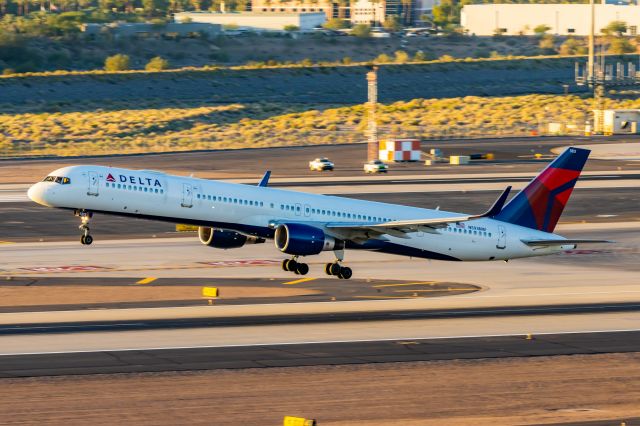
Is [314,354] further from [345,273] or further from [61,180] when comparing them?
[61,180]

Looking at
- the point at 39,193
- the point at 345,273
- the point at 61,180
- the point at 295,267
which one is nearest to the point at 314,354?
the point at 295,267

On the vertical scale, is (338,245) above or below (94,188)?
below

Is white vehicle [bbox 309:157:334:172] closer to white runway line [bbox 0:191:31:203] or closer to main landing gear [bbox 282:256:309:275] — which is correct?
white runway line [bbox 0:191:31:203]

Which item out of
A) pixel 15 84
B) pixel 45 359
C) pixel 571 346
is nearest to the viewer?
pixel 45 359

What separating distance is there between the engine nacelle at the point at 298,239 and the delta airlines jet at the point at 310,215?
0.05 meters

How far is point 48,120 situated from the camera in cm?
16912

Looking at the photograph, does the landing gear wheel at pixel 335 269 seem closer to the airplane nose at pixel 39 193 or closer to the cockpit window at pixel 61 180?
the cockpit window at pixel 61 180

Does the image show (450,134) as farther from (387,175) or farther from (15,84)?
(15,84)

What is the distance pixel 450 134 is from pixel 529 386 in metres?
127

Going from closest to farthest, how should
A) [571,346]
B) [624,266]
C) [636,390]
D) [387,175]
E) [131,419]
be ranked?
[131,419]
[636,390]
[571,346]
[624,266]
[387,175]

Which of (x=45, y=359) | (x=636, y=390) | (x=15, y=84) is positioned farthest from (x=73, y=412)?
(x=15, y=84)

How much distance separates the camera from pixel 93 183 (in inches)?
2205

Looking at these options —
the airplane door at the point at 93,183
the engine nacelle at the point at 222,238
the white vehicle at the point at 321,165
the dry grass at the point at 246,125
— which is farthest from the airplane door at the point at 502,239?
the dry grass at the point at 246,125

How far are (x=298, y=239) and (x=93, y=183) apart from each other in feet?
35.6
